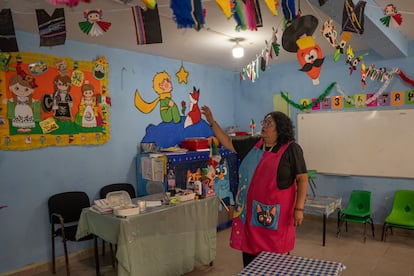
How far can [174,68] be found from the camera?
186 inches

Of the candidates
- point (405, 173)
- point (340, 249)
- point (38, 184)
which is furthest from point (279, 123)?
point (405, 173)

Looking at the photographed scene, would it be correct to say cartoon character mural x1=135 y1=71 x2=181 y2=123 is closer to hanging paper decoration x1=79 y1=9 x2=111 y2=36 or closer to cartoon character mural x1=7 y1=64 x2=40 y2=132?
cartoon character mural x1=7 y1=64 x2=40 y2=132

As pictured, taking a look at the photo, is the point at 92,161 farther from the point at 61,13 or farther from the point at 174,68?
the point at 61,13

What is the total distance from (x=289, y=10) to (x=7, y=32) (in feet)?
5.95

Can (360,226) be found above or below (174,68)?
below

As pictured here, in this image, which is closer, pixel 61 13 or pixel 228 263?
pixel 61 13

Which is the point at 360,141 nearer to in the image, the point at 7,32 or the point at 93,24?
the point at 93,24

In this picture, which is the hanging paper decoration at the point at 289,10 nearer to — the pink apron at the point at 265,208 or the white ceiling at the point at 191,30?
the white ceiling at the point at 191,30

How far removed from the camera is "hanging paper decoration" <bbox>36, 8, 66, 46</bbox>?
6.74 feet

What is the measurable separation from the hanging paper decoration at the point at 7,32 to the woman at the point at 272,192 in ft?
5.75

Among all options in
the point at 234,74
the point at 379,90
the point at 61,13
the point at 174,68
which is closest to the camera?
the point at 61,13

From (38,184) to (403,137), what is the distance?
172 inches

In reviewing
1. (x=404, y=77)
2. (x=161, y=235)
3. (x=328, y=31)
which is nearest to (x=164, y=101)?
(x=161, y=235)

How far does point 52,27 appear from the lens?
208 cm
